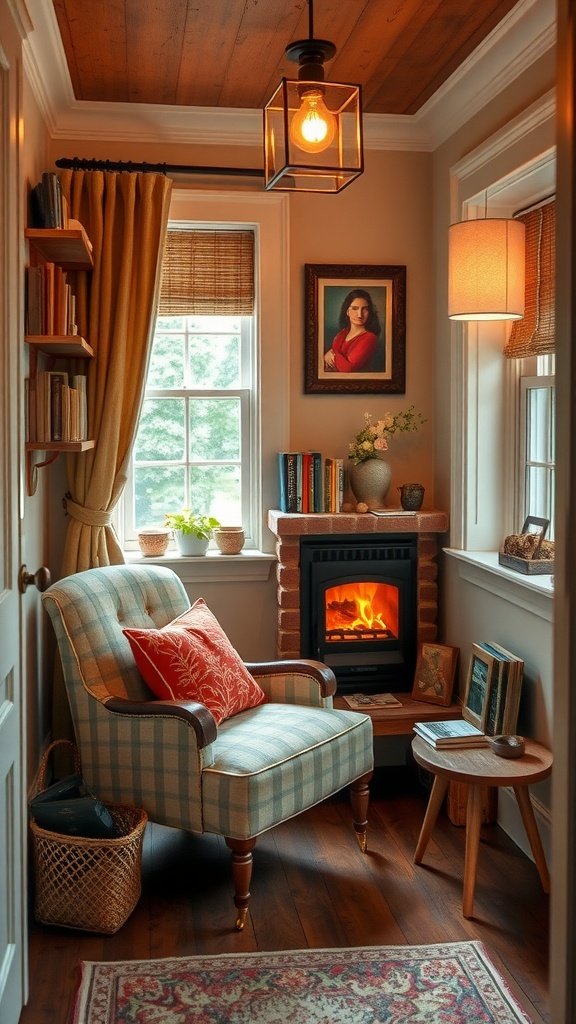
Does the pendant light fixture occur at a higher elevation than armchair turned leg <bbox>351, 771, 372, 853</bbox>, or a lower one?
higher

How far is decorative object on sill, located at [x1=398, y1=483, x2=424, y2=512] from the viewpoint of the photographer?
13.2 ft

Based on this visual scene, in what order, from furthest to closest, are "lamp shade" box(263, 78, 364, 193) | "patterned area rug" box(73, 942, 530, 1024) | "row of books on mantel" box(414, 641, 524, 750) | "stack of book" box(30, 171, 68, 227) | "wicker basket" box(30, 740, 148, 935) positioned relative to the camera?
1. "stack of book" box(30, 171, 68, 227)
2. "row of books on mantel" box(414, 641, 524, 750)
3. "wicker basket" box(30, 740, 148, 935)
4. "patterned area rug" box(73, 942, 530, 1024)
5. "lamp shade" box(263, 78, 364, 193)

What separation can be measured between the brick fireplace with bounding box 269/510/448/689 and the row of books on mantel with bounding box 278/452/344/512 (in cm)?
7

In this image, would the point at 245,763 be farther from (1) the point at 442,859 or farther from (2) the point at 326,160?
(2) the point at 326,160

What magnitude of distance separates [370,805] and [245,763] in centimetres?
109

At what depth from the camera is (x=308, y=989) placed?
253cm

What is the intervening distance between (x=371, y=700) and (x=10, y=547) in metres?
2.01

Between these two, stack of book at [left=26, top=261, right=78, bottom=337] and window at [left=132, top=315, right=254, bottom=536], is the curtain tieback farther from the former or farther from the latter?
stack of book at [left=26, top=261, right=78, bottom=337]

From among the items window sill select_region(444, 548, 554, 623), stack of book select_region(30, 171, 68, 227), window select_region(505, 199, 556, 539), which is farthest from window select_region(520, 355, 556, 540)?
stack of book select_region(30, 171, 68, 227)

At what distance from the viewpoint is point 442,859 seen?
3299mm

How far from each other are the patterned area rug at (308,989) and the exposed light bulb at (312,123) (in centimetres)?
212

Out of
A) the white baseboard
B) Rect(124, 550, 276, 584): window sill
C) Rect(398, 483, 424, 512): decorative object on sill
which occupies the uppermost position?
Rect(398, 483, 424, 512): decorative object on sill

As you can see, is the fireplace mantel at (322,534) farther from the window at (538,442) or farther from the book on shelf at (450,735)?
the book on shelf at (450,735)

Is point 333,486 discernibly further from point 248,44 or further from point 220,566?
point 248,44
